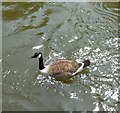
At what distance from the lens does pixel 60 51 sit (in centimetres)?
1103

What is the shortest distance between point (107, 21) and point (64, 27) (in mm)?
1687

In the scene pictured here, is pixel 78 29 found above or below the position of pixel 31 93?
above

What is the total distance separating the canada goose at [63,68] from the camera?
32.1 feet

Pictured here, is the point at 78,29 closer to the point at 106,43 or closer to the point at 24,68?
the point at 106,43

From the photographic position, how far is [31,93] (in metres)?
9.41

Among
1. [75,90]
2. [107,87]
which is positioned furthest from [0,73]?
[107,87]

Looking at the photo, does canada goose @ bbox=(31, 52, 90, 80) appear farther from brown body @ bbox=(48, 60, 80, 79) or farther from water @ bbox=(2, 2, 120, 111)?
water @ bbox=(2, 2, 120, 111)

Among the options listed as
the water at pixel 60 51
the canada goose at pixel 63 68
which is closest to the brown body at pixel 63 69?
the canada goose at pixel 63 68

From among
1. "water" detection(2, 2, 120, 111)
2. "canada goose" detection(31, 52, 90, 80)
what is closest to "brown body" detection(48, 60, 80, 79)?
"canada goose" detection(31, 52, 90, 80)

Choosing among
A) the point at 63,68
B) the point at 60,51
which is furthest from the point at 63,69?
the point at 60,51

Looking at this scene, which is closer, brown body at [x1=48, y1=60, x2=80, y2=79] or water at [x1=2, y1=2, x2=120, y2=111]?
water at [x1=2, y1=2, x2=120, y2=111]

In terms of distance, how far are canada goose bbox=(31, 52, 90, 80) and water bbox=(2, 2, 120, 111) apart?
0.22 metres

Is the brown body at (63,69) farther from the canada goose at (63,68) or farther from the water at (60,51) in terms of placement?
the water at (60,51)

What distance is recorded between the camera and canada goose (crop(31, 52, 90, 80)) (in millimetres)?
9797
